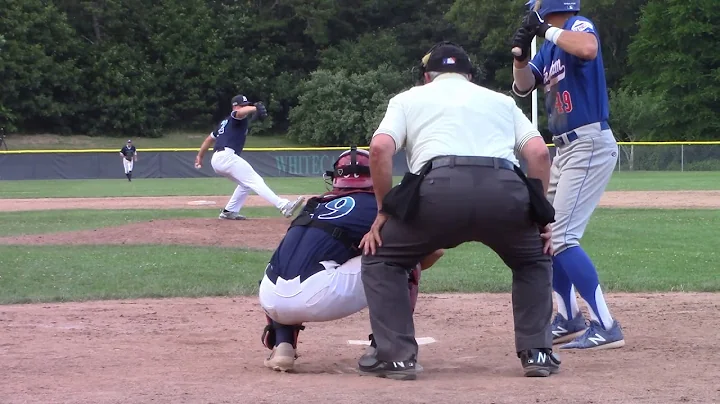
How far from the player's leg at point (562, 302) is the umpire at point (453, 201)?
1.10m

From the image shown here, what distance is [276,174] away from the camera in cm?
4000

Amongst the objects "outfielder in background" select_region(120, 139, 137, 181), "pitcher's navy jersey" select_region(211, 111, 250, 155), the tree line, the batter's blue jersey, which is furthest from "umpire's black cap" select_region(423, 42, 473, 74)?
the tree line

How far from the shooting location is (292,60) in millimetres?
59344

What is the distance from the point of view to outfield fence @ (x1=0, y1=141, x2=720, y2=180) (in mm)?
39438

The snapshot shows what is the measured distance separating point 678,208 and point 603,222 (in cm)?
336

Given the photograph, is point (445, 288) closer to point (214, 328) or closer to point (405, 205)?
point (214, 328)

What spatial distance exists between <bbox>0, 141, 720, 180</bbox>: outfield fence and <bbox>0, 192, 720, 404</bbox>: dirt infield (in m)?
32.1

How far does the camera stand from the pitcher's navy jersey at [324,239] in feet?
16.7

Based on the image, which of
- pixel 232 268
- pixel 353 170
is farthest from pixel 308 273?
pixel 232 268

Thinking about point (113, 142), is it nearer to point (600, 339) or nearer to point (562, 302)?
point (562, 302)

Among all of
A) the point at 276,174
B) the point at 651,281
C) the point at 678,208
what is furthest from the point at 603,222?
the point at 276,174

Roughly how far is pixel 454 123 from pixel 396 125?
0.91ft

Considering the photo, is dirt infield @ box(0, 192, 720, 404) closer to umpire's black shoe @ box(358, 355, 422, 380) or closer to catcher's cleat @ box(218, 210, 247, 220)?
umpire's black shoe @ box(358, 355, 422, 380)

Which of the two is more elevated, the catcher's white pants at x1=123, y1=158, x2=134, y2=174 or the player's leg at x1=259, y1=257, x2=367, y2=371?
the player's leg at x1=259, y1=257, x2=367, y2=371
